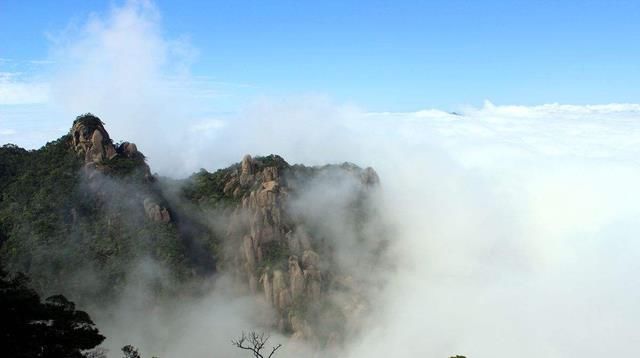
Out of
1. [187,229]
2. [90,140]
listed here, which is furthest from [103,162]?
[187,229]

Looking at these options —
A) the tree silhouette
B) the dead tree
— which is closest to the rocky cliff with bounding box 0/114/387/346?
the dead tree

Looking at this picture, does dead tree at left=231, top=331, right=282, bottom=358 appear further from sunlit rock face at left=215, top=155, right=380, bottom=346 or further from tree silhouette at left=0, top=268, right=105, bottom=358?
sunlit rock face at left=215, top=155, right=380, bottom=346

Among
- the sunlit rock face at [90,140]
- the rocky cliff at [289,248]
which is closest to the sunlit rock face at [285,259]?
the rocky cliff at [289,248]

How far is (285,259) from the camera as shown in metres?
132

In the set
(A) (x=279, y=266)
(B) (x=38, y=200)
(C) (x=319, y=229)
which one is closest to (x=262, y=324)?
(A) (x=279, y=266)

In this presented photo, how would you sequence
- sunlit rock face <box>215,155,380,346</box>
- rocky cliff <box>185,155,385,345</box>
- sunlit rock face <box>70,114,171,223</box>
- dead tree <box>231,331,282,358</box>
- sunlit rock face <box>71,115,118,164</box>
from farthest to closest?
1. sunlit rock face <box>71,115,118,164</box>
2. rocky cliff <box>185,155,385,345</box>
3. sunlit rock face <box>215,155,380,346</box>
4. sunlit rock face <box>70,114,171,223</box>
5. dead tree <box>231,331,282,358</box>

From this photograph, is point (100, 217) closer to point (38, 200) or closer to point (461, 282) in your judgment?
point (38, 200)

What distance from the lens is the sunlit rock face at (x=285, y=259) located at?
4914 inches

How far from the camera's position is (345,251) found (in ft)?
471

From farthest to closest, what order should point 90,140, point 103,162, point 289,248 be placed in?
point 289,248, point 90,140, point 103,162

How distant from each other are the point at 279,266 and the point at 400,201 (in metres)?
68.3

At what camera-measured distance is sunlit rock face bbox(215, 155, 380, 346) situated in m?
125

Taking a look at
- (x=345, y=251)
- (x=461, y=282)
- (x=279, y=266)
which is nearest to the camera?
(x=279, y=266)

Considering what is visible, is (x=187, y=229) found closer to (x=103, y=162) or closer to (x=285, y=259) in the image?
(x=103, y=162)
